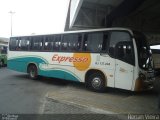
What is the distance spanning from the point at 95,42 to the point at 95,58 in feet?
2.48

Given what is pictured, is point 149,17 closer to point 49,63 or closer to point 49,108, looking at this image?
point 49,63

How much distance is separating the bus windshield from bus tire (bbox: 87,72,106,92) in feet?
6.38

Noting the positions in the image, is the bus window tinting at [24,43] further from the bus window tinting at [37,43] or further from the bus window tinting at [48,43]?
the bus window tinting at [48,43]

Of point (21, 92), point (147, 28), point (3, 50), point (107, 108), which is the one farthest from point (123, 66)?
point (3, 50)

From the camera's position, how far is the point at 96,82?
12703 millimetres

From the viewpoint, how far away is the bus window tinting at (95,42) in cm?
1248

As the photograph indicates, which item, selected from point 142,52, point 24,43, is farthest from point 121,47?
point 24,43

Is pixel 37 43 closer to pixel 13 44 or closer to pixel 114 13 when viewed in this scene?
pixel 13 44

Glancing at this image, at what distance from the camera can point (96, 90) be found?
12.7 metres

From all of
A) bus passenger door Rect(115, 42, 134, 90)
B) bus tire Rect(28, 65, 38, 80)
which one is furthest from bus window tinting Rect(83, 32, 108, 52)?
bus tire Rect(28, 65, 38, 80)

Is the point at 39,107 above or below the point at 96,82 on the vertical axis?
below

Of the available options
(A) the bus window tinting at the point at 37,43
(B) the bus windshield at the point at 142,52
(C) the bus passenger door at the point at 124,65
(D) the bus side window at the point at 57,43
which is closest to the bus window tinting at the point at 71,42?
(D) the bus side window at the point at 57,43

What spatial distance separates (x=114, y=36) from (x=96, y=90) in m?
2.58

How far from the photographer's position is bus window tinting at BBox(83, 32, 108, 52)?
40.9ft
